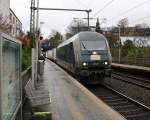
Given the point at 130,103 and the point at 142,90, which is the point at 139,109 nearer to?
the point at 130,103

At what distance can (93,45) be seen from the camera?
68.3ft

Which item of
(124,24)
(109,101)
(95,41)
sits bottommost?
(109,101)

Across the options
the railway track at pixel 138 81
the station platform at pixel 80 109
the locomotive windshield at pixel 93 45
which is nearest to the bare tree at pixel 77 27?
the railway track at pixel 138 81

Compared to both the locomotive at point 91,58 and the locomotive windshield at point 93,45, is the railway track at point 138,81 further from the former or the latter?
the locomotive windshield at point 93,45

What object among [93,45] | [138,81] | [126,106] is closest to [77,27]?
[138,81]

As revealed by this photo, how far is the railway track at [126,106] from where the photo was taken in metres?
11.8

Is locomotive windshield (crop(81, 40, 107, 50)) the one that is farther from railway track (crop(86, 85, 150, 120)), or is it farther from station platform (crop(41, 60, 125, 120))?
station platform (crop(41, 60, 125, 120))

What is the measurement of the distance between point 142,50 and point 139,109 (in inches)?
1299

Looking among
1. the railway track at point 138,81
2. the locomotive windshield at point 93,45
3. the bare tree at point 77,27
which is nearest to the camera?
the locomotive windshield at point 93,45

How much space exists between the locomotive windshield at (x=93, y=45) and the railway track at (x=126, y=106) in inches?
102

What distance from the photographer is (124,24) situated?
10750cm

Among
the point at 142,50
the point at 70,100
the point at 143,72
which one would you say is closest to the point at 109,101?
the point at 70,100

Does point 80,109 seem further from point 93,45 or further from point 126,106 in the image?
point 93,45

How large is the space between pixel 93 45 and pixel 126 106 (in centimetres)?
760
